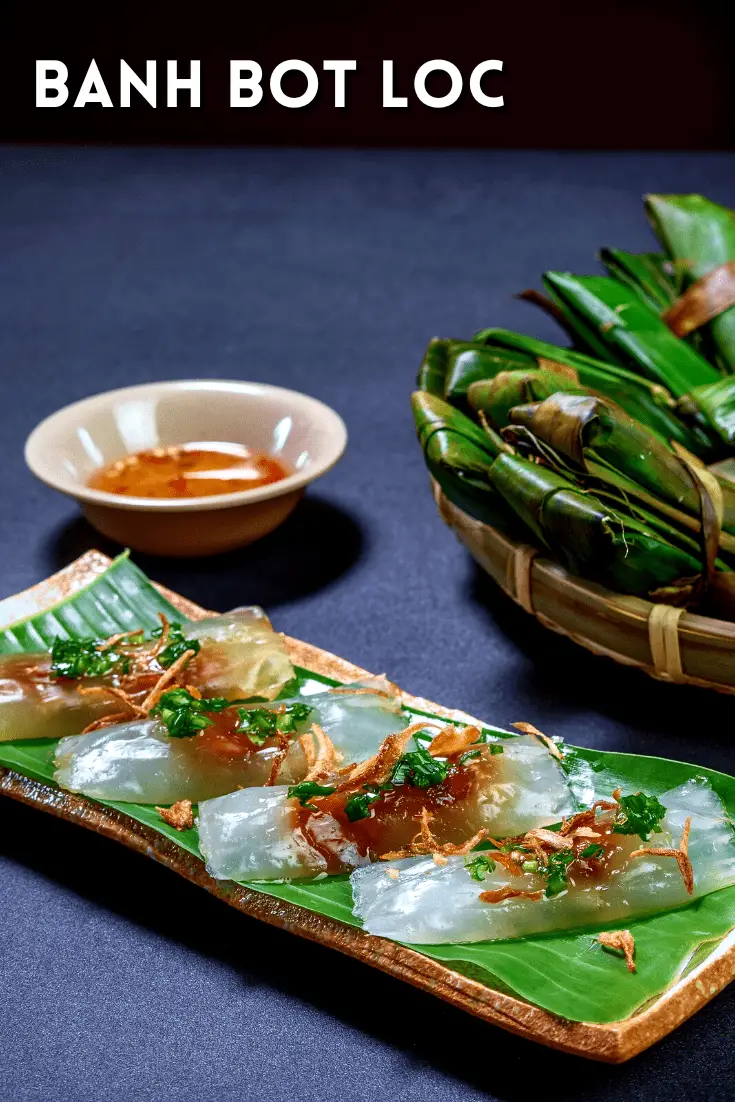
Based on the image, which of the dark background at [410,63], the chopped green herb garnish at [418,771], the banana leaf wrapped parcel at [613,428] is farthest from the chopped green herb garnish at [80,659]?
the dark background at [410,63]

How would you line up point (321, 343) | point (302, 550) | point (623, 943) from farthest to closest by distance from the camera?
1. point (321, 343)
2. point (302, 550)
3. point (623, 943)

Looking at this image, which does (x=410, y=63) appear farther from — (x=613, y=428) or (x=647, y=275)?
(x=613, y=428)

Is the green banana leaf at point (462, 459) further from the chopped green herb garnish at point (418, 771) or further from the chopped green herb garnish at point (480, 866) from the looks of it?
the chopped green herb garnish at point (480, 866)

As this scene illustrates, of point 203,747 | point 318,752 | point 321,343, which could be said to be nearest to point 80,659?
point 203,747

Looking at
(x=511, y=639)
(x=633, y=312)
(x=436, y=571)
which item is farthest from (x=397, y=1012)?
(x=633, y=312)

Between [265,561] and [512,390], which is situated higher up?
[512,390]

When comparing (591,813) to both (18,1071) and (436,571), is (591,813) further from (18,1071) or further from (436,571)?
(436,571)

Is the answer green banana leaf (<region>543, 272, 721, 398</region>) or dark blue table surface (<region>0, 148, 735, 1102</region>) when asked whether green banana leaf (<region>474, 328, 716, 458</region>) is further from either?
dark blue table surface (<region>0, 148, 735, 1102</region>)
